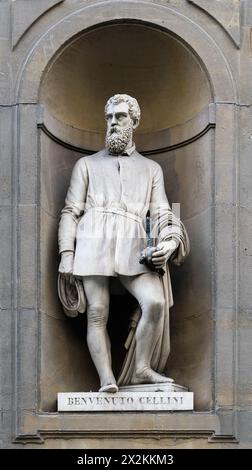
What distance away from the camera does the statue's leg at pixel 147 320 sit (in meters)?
23.6

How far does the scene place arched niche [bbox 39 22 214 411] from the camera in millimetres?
23906

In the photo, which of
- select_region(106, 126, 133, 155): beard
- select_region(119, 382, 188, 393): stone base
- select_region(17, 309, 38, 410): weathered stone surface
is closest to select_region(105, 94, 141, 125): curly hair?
select_region(106, 126, 133, 155): beard

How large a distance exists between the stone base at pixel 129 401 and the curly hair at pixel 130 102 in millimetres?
2548

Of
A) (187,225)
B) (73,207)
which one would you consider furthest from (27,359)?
(187,225)

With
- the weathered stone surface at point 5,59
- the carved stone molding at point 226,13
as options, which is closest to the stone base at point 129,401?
the weathered stone surface at point 5,59

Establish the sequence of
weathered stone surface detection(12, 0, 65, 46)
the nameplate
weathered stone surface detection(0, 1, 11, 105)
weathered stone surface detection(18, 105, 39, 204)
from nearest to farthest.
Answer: the nameplate → weathered stone surface detection(18, 105, 39, 204) → weathered stone surface detection(0, 1, 11, 105) → weathered stone surface detection(12, 0, 65, 46)

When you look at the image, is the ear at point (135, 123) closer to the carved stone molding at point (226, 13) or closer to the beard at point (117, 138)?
the beard at point (117, 138)

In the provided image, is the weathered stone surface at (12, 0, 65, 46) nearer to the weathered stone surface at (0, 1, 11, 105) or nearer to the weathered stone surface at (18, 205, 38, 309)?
the weathered stone surface at (0, 1, 11, 105)

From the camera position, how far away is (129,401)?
23.4 meters

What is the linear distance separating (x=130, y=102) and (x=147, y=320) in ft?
6.65

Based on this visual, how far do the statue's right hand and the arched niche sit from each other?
0.20 m

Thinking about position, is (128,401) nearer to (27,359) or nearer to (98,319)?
(98,319)

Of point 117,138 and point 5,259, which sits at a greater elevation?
point 117,138

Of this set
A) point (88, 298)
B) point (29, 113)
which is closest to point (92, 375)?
point (88, 298)
